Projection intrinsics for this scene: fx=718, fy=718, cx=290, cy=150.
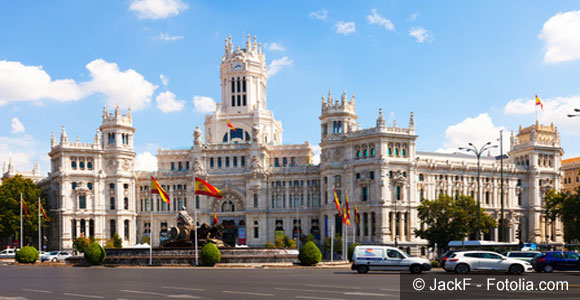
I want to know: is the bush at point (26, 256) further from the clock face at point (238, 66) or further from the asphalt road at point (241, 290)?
the clock face at point (238, 66)

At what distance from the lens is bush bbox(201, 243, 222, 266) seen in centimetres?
6012

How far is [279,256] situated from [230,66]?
8414 centimetres

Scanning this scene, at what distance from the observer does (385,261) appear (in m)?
48.4

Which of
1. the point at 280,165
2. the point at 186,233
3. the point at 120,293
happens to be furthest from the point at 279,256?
the point at 280,165

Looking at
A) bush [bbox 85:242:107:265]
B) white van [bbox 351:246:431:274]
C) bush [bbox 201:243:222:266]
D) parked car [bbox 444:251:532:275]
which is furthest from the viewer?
bush [bbox 85:242:107:265]

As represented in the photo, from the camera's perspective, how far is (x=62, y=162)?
127m

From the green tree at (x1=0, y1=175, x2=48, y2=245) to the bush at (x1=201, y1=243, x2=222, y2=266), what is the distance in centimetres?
6376

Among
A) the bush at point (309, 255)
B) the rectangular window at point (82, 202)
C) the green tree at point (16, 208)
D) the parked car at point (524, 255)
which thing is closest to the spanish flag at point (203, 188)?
the bush at point (309, 255)

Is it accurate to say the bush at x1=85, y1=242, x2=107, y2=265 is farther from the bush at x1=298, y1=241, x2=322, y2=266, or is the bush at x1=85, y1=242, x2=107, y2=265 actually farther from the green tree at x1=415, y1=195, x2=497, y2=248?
the green tree at x1=415, y1=195, x2=497, y2=248

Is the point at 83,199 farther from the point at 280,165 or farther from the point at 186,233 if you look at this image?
the point at 186,233

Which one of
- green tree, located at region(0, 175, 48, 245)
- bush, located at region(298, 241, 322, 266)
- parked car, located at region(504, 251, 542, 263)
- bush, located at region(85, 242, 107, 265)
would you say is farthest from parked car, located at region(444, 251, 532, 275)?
green tree, located at region(0, 175, 48, 245)

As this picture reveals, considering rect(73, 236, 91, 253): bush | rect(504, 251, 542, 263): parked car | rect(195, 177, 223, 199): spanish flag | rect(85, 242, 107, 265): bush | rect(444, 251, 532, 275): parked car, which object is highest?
rect(195, 177, 223, 199): spanish flag

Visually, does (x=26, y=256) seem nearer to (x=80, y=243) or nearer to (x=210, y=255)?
(x=210, y=255)

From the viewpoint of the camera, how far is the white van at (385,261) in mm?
48000
